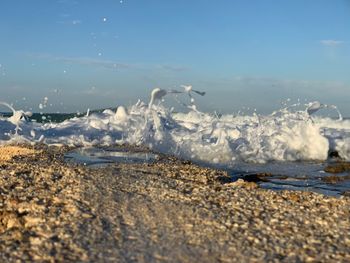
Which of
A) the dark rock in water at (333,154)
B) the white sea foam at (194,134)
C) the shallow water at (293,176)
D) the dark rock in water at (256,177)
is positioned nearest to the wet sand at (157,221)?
the shallow water at (293,176)

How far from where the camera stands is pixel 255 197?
5.05 metres

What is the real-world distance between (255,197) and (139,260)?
2115 mm

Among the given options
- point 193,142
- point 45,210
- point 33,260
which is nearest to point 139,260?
point 33,260

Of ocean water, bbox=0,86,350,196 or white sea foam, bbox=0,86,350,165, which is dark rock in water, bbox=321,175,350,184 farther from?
white sea foam, bbox=0,86,350,165

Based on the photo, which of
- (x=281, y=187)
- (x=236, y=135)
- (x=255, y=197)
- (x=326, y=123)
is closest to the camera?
(x=255, y=197)

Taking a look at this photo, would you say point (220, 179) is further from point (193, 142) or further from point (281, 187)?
point (193, 142)

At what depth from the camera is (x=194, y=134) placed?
37.7 feet

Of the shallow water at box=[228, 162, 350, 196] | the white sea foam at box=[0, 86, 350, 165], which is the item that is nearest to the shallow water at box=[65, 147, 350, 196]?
the shallow water at box=[228, 162, 350, 196]

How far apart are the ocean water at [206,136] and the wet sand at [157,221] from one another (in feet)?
12.8

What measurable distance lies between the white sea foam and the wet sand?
4.64 metres

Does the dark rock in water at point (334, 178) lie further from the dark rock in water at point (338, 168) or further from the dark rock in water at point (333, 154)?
the dark rock in water at point (333, 154)

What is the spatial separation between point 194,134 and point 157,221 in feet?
24.7

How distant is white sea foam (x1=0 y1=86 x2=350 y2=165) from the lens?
35.5 feet

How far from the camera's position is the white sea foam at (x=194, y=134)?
426 inches
